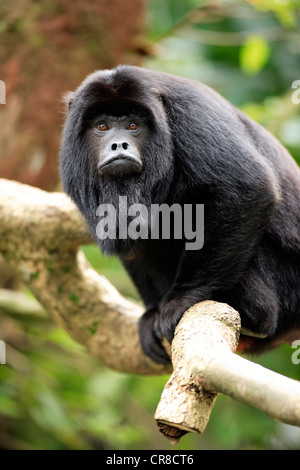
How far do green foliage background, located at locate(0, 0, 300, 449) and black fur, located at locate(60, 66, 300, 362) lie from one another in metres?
1.53

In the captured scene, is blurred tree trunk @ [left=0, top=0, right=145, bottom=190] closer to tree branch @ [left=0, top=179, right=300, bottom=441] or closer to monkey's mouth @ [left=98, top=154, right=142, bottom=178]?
tree branch @ [left=0, top=179, right=300, bottom=441]

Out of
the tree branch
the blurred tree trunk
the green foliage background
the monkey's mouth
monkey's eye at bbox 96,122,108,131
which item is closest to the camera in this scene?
the monkey's mouth

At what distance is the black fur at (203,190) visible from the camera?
2.75 meters

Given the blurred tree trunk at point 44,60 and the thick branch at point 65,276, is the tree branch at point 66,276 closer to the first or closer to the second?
the thick branch at point 65,276

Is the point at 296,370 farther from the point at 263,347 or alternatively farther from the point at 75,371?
the point at 263,347

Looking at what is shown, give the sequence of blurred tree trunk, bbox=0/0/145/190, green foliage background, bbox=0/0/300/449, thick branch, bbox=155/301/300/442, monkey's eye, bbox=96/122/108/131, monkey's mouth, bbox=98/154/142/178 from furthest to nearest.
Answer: blurred tree trunk, bbox=0/0/145/190 → green foliage background, bbox=0/0/300/449 → monkey's eye, bbox=96/122/108/131 → monkey's mouth, bbox=98/154/142/178 → thick branch, bbox=155/301/300/442

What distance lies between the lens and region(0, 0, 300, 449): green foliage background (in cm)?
502

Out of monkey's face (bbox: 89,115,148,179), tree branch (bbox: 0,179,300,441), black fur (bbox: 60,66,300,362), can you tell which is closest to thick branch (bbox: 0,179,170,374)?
tree branch (bbox: 0,179,300,441)

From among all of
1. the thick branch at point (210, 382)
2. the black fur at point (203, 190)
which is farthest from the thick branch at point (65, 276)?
the thick branch at point (210, 382)

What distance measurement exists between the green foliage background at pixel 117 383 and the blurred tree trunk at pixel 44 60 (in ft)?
1.93

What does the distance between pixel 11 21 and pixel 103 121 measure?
9.92ft

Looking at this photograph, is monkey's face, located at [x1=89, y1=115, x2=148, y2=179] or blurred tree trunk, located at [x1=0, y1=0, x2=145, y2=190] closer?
monkey's face, located at [x1=89, y1=115, x2=148, y2=179]
